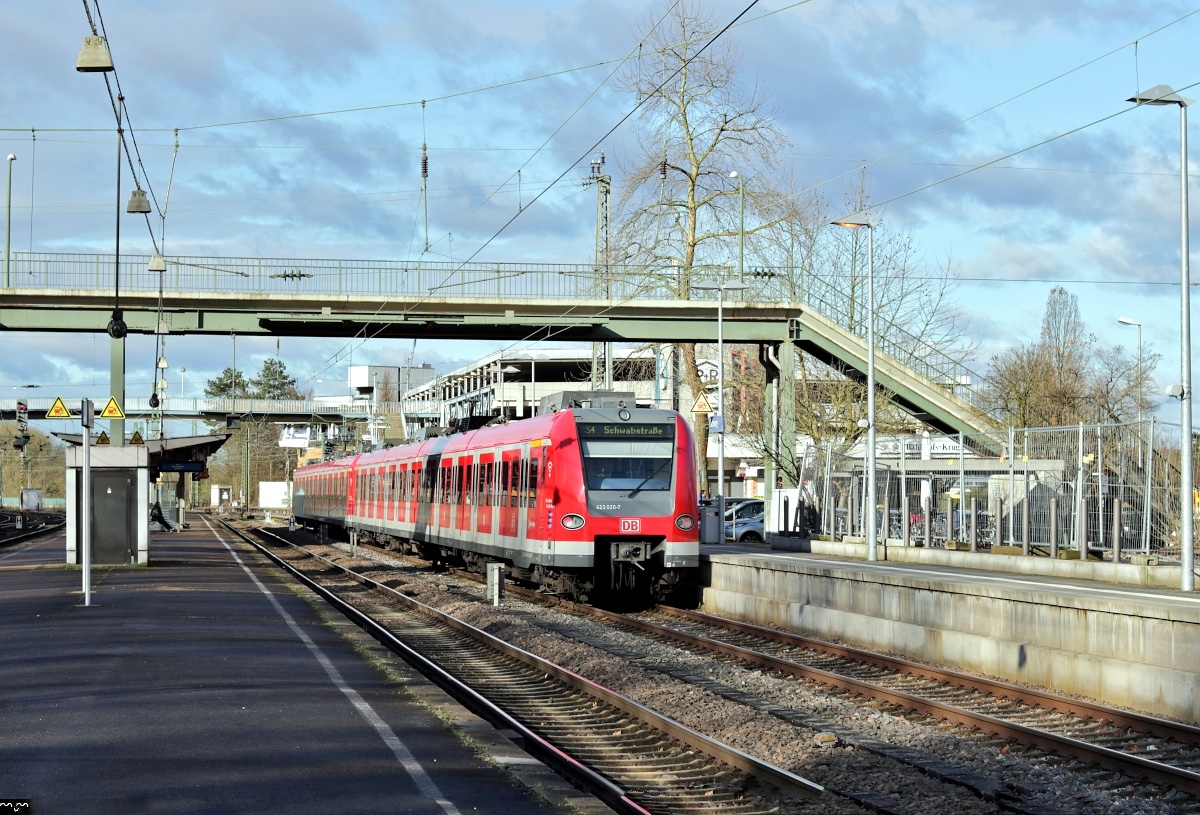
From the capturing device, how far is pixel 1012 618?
51.1 ft

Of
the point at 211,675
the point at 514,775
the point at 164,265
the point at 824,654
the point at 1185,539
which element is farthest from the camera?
the point at 164,265

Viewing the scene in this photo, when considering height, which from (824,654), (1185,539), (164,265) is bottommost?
(824,654)

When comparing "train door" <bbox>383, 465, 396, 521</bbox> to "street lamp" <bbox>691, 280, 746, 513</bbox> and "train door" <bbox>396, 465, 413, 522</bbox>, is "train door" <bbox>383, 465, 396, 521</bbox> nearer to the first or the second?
"train door" <bbox>396, 465, 413, 522</bbox>

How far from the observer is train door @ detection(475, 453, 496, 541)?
90.7 feet

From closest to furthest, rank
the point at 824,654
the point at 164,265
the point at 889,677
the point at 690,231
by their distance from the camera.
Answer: the point at 889,677 < the point at 824,654 < the point at 164,265 < the point at 690,231

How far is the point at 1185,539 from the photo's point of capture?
63.5 feet

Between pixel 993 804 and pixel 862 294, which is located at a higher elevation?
pixel 862 294

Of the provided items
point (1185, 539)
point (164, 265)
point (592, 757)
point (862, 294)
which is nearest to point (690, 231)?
point (862, 294)

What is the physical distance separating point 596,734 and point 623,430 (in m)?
12.2

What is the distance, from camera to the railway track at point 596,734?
908cm

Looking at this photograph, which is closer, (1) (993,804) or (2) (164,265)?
(1) (993,804)

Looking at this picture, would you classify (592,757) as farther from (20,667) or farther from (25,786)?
(20,667)

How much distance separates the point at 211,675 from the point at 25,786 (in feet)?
17.2

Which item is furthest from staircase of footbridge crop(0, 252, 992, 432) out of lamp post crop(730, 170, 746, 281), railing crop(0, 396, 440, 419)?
railing crop(0, 396, 440, 419)
